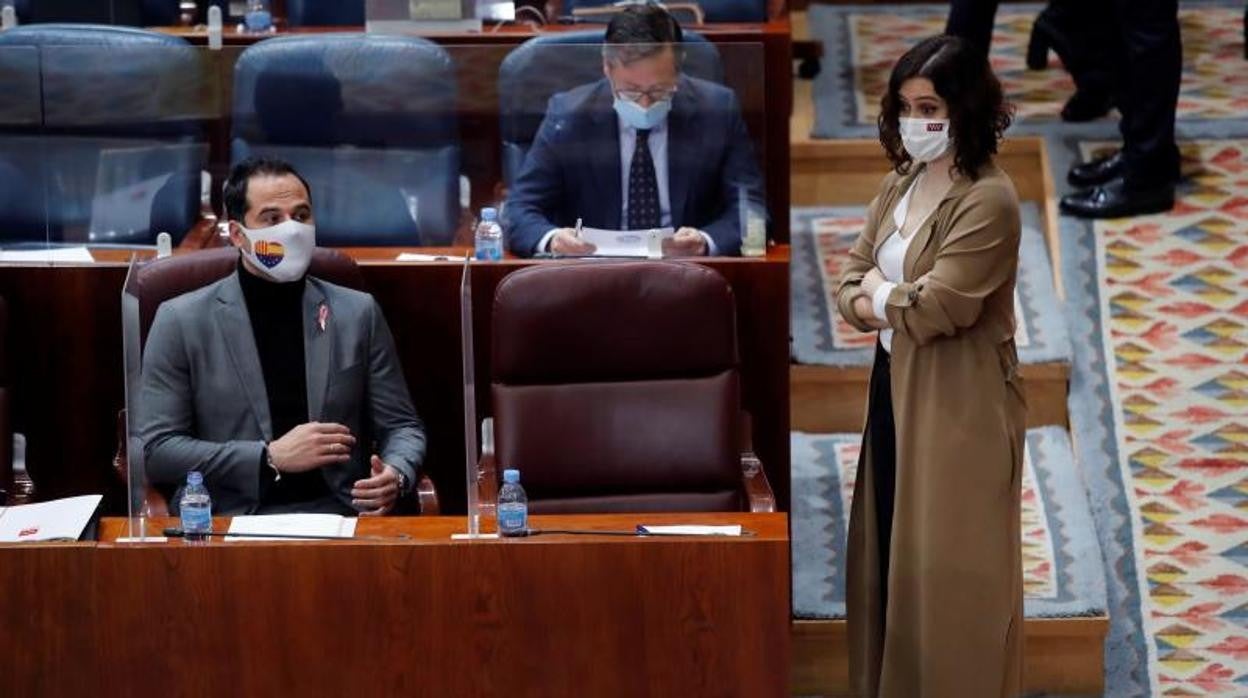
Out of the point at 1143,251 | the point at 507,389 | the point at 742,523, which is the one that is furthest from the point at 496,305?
the point at 1143,251

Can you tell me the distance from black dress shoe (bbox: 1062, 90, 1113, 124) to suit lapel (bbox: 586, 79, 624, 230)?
213 cm

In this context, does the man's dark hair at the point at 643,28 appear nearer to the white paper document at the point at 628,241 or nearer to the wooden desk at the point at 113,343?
the white paper document at the point at 628,241

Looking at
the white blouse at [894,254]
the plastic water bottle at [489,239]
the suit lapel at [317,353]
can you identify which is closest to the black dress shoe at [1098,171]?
the plastic water bottle at [489,239]

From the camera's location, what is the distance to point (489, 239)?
14.4 feet

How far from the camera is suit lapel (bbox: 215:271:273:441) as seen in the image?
3.96m

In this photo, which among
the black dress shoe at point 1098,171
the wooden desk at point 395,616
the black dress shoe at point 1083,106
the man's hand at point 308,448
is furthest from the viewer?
the black dress shoe at point 1083,106

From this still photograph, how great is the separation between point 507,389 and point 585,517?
51 cm

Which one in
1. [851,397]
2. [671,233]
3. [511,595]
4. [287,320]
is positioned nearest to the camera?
[511,595]

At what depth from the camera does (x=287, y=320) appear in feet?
13.2

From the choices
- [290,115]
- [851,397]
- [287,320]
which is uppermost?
[290,115]

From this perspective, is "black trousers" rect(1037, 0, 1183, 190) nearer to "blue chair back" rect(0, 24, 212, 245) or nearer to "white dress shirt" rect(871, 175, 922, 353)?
"white dress shirt" rect(871, 175, 922, 353)

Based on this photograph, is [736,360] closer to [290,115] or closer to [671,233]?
[671,233]

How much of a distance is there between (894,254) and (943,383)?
0.22 metres

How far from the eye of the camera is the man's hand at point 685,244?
4379 mm
